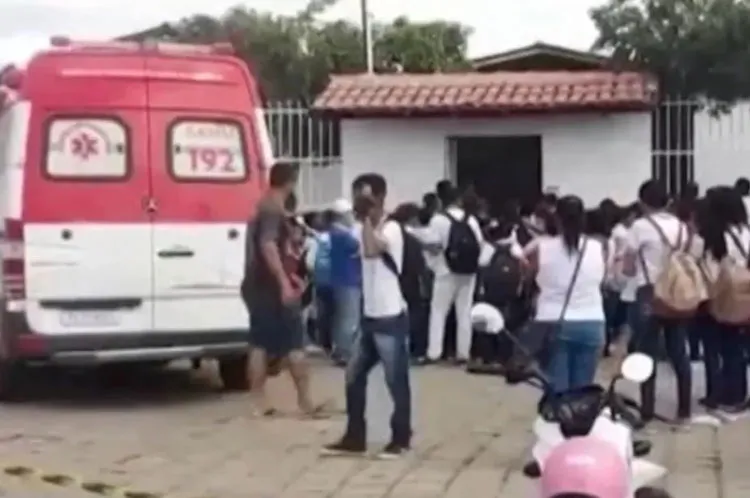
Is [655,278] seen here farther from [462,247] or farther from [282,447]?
[462,247]

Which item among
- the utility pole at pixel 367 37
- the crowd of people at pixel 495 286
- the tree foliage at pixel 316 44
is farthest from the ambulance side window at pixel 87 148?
the utility pole at pixel 367 37

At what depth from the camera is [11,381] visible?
14812 millimetres

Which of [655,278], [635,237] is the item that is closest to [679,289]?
[655,278]

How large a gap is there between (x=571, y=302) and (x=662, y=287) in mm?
1443

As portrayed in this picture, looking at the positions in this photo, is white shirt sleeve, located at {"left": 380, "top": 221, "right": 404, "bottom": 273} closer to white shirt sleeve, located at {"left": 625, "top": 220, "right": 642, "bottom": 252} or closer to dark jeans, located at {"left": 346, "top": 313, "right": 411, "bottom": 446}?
dark jeans, located at {"left": 346, "top": 313, "right": 411, "bottom": 446}

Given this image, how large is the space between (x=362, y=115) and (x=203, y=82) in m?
7.87

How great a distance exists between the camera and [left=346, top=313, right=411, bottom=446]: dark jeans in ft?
36.8

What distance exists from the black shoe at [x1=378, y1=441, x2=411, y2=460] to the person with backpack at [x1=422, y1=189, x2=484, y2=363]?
220 inches

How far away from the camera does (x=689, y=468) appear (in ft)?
36.4

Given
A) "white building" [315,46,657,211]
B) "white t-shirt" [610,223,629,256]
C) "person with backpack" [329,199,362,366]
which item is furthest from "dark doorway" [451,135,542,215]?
"white t-shirt" [610,223,629,256]

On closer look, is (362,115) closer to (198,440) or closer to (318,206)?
(318,206)

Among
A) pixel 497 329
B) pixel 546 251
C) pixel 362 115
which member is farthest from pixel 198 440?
pixel 362 115

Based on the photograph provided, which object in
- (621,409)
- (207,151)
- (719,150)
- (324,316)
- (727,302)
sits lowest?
(324,316)

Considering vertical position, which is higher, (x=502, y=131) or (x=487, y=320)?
(x=502, y=131)
